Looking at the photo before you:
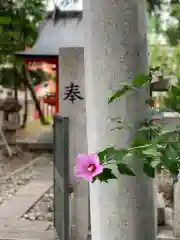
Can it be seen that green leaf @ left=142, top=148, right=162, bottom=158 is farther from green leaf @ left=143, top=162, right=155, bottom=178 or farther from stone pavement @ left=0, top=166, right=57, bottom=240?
stone pavement @ left=0, top=166, right=57, bottom=240

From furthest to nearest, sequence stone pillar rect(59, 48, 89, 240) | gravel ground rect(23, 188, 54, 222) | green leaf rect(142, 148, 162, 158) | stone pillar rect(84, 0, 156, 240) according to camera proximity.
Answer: gravel ground rect(23, 188, 54, 222) < stone pillar rect(59, 48, 89, 240) < stone pillar rect(84, 0, 156, 240) < green leaf rect(142, 148, 162, 158)

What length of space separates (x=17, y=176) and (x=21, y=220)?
2932mm

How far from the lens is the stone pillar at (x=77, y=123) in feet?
12.0

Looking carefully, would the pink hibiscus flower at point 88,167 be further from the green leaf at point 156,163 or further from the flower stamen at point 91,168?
the green leaf at point 156,163

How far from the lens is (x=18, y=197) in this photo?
572 cm

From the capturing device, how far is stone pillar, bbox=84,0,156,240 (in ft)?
5.93

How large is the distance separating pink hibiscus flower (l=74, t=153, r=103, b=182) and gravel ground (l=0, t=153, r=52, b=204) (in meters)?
4.41

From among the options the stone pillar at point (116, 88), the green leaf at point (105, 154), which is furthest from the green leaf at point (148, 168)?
the stone pillar at point (116, 88)

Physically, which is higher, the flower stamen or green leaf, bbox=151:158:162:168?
green leaf, bbox=151:158:162:168

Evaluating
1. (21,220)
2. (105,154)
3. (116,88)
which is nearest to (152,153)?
(105,154)

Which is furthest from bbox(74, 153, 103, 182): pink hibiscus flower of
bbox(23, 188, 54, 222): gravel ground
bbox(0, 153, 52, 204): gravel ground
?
bbox(0, 153, 52, 204): gravel ground

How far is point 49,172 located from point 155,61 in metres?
5.83

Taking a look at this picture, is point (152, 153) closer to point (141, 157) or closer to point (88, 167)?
point (141, 157)

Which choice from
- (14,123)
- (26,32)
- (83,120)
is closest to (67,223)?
(83,120)
